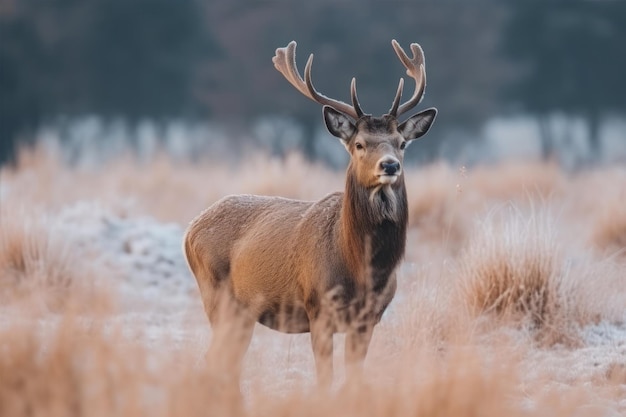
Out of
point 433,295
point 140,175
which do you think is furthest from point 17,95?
point 433,295

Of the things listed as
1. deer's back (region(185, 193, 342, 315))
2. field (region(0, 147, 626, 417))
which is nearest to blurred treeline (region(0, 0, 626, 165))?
field (region(0, 147, 626, 417))

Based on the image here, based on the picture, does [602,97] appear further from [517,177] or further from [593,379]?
[593,379]

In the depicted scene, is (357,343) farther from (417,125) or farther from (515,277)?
(515,277)

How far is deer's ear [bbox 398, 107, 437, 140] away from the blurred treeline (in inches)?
927

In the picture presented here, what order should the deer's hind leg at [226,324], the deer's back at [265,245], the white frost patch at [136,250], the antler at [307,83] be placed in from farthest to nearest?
the white frost patch at [136,250] < the antler at [307,83] < the deer's back at [265,245] < the deer's hind leg at [226,324]

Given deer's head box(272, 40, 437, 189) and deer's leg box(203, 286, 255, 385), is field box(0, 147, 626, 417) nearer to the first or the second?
deer's leg box(203, 286, 255, 385)

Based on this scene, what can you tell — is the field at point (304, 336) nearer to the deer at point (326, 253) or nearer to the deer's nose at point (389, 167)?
the deer at point (326, 253)

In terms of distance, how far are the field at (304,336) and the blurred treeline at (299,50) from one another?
13.6 meters

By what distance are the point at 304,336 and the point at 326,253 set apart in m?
2.34

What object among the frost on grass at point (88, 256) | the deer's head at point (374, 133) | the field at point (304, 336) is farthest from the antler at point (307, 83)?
the frost on grass at point (88, 256)

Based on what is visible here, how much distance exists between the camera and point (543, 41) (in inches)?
1283

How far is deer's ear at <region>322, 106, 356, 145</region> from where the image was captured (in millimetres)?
6203

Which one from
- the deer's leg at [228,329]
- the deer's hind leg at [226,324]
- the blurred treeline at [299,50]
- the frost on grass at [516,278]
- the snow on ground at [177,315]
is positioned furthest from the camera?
the blurred treeline at [299,50]

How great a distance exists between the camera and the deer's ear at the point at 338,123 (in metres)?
6.20
